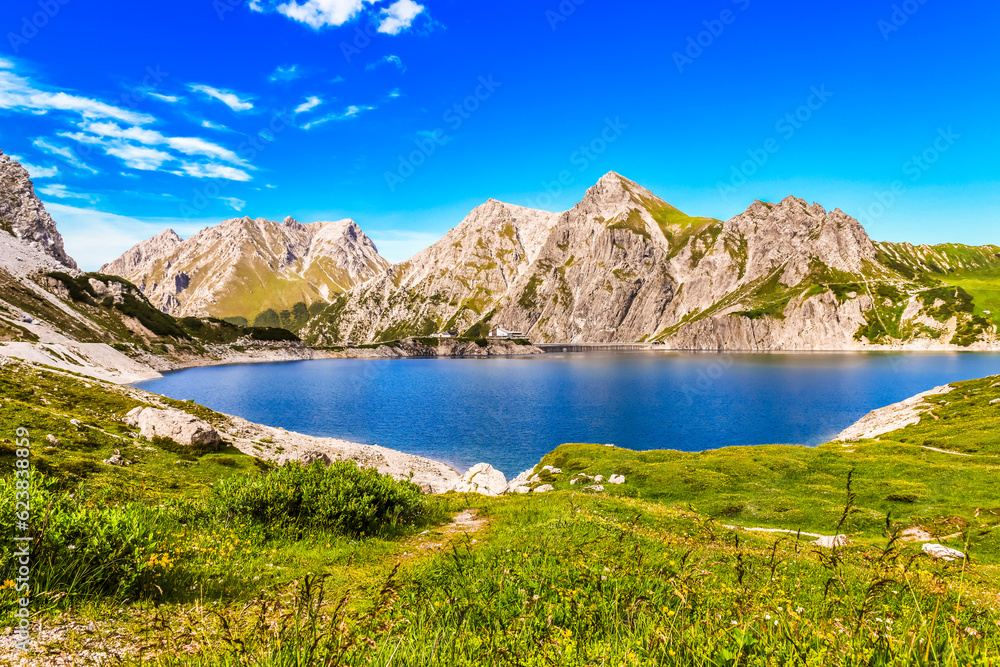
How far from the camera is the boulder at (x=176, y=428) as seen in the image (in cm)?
3269

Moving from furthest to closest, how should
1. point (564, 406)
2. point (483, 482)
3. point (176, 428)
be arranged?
point (564, 406) → point (483, 482) → point (176, 428)

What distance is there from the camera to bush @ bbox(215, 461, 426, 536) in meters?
13.5

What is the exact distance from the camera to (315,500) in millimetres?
13977

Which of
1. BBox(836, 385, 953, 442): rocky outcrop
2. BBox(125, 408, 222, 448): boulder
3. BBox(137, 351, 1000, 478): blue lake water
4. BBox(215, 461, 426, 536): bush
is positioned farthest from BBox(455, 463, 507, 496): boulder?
BBox(836, 385, 953, 442): rocky outcrop

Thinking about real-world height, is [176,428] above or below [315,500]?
below

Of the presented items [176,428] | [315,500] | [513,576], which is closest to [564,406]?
[176,428]

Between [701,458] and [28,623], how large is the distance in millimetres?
39610

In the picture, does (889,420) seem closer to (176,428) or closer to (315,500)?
(315,500)

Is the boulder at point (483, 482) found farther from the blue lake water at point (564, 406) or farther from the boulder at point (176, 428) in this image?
the boulder at point (176, 428)

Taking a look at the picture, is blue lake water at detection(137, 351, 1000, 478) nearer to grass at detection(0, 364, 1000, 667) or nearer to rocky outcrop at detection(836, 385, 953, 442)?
rocky outcrop at detection(836, 385, 953, 442)

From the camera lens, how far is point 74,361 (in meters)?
101

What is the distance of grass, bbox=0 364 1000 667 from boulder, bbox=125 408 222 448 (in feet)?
11.2

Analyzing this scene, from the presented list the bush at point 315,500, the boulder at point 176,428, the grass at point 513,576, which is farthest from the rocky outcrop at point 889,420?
the boulder at point 176,428

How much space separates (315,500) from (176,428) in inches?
1030
